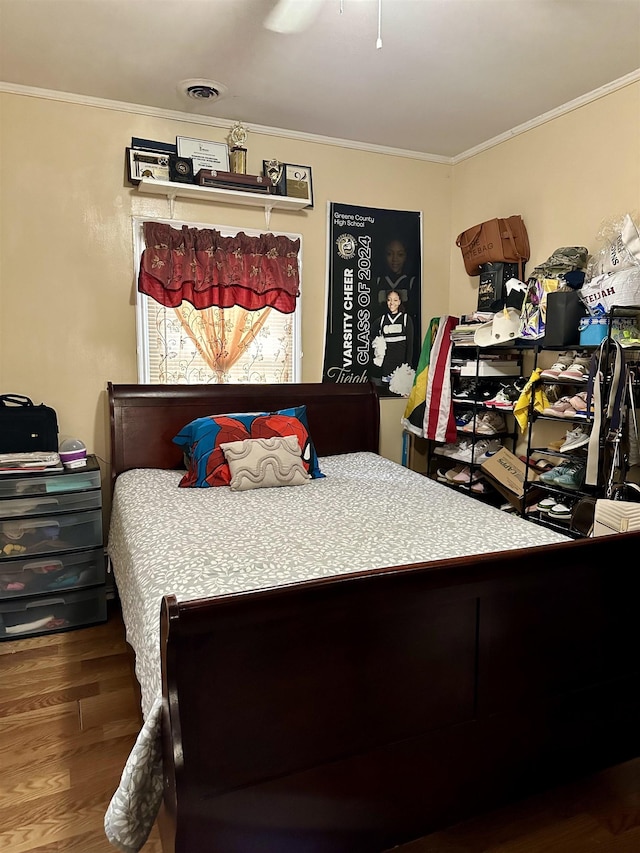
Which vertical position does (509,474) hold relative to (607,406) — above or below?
below

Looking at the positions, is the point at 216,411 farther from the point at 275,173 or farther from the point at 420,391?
the point at 275,173

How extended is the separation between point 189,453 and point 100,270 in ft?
3.77

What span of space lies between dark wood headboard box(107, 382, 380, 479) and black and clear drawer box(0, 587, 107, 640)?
69 cm

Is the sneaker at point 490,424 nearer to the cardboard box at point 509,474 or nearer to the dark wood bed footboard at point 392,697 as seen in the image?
the cardboard box at point 509,474

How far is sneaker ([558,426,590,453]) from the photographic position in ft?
9.05

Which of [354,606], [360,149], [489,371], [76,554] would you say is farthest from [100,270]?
[354,606]

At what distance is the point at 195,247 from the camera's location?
3350 millimetres

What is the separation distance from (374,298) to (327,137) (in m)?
1.03

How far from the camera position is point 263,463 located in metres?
2.89

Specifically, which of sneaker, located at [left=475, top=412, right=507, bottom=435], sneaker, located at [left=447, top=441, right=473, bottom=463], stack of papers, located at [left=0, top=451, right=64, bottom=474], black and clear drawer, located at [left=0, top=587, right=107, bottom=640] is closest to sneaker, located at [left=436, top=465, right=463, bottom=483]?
sneaker, located at [left=447, top=441, right=473, bottom=463]

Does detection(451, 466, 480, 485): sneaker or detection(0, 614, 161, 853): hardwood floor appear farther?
detection(451, 466, 480, 485): sneaker

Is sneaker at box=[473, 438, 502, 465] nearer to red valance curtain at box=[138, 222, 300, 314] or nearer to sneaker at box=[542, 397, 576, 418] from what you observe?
sneaker at box=[542, 397, 576, 418]

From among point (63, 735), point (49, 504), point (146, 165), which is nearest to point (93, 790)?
point (63, 735)

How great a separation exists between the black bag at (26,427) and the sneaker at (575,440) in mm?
2594
